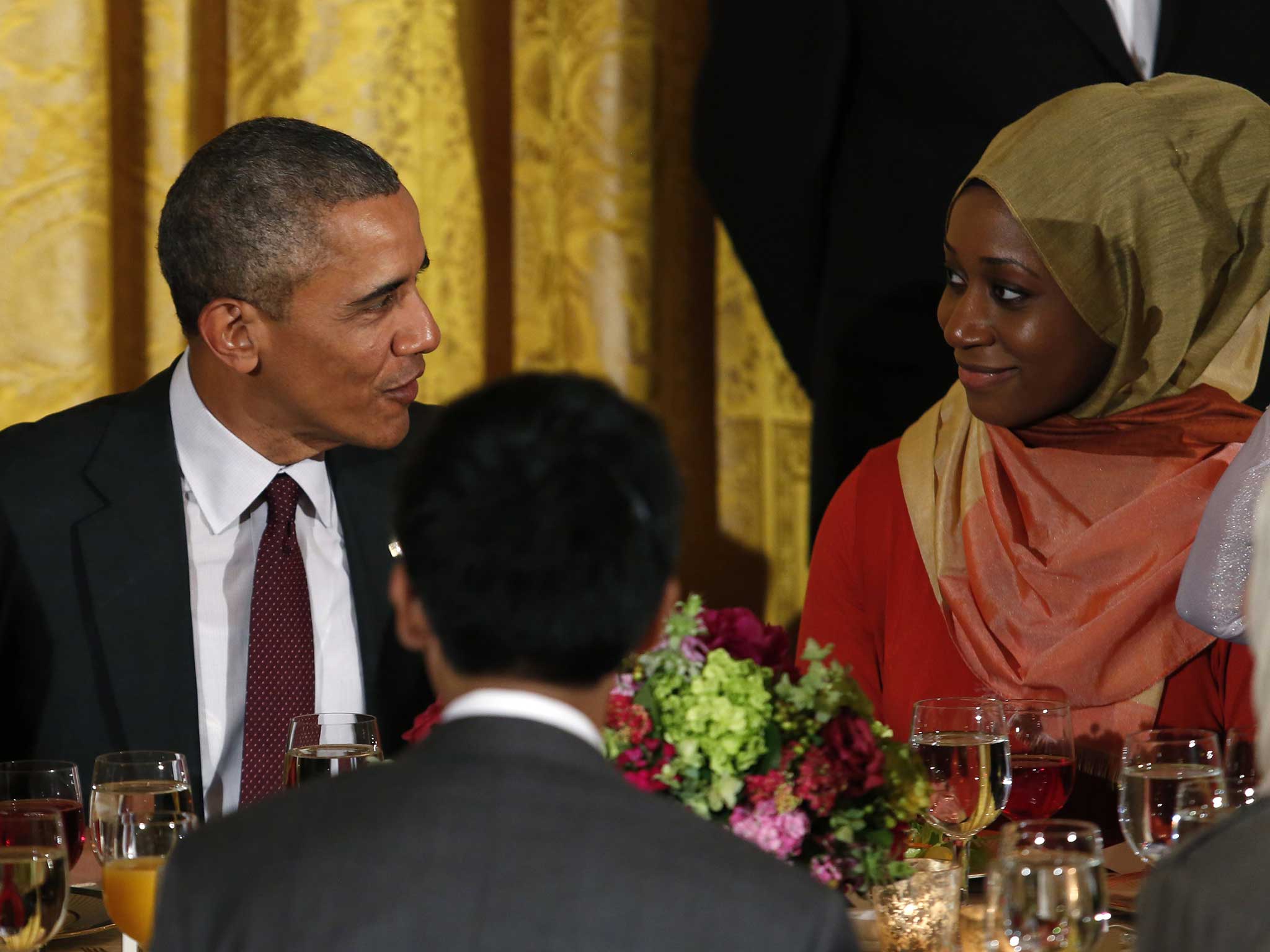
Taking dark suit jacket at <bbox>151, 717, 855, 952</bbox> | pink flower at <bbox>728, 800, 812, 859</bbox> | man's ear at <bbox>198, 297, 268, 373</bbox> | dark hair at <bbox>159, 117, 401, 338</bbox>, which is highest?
dark hair at <bbox>159, 117, 401, 338</bbox>

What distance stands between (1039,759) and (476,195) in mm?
1838

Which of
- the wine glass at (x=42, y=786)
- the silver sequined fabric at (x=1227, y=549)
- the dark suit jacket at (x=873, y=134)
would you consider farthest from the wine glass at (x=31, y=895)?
the dark suit jacket at (x=873, y=134)

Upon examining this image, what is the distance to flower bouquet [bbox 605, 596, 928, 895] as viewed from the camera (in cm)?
124

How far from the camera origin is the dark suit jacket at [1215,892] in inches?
35.7

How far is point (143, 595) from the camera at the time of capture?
2.06m

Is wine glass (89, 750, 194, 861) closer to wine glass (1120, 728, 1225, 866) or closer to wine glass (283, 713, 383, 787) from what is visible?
wine glass (283, 713, 383, 787)

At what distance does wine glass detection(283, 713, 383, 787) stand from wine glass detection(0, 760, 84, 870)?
→ 0.69 ft

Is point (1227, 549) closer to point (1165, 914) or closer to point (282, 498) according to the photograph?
point (1165, 914)

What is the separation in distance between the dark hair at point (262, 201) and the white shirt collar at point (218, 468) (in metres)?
0.16

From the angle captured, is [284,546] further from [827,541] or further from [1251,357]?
[1251,357]

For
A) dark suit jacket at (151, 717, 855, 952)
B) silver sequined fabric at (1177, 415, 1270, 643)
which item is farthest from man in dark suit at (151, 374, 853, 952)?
silver sequined fabric at (1177, 415, 1270, 643)

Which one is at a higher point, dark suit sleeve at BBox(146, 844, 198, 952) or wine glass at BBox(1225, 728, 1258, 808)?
dark suit sleeve at BBox(146, 844, 198, 952)

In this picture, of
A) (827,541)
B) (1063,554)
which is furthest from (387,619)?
(1063,554)

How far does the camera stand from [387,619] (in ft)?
7.08
